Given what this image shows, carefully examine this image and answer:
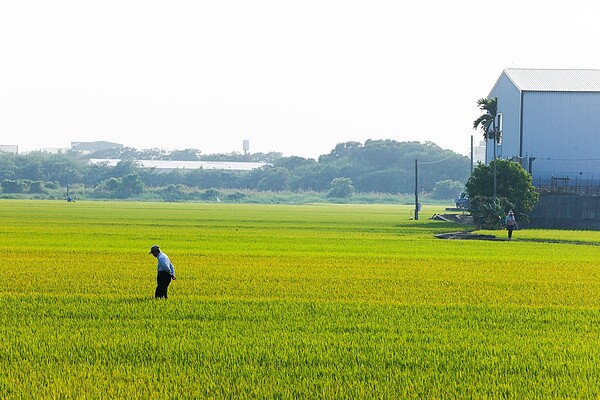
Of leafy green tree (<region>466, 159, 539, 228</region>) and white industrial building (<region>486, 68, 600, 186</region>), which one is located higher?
white industrial building (<region>486, 68, 600, 186</region>)

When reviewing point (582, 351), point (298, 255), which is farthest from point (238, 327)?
point (298, 255)

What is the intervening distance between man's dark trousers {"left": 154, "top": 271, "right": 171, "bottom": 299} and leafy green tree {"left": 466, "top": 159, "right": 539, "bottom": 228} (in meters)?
39.7

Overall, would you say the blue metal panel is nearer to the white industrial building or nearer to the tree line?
the white industrial building

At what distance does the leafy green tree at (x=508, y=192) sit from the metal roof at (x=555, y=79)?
7.52 metres

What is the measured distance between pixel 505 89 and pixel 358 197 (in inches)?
4097

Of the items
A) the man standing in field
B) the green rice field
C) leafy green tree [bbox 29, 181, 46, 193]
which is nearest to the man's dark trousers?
the man standing in field

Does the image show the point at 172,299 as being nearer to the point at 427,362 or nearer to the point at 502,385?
the point at 427,362

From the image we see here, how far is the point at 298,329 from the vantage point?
612 inches

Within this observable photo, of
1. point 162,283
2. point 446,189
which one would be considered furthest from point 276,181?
point 162,283

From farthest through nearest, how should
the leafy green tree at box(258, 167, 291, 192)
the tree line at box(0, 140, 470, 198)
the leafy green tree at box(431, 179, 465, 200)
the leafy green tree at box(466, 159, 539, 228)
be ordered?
the leafy green tree at box(258, 167, 291, 192), the tree line at box(0, 140, 470, 198), the leafy green tree at box(431, 179, 465, 200), the leafy green tree at box(466, 159, 539, 228)

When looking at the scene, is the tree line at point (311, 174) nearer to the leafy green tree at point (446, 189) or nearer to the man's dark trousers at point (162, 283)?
the leafy green tree at point (446, 189)

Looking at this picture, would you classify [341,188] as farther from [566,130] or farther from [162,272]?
[162,272]

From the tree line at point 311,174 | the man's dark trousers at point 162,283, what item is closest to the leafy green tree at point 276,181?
the tree line at point 311,174

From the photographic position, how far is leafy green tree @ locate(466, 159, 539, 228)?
57.8 metres
